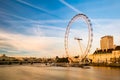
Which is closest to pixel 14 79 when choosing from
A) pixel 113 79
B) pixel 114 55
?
pixel 113 79

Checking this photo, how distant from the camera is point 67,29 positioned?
77.0 m

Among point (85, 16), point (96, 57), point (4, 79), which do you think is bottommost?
point (4, 79)

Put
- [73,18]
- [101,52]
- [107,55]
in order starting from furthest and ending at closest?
[101,52]
[107,55]
[73,18]

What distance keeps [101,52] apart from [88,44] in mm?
54771

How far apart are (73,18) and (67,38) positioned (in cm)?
965

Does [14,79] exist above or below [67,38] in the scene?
below

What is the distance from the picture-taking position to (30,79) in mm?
38594

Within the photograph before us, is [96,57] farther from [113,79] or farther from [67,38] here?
[113,79]

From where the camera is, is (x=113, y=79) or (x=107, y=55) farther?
(x=107, y=55)

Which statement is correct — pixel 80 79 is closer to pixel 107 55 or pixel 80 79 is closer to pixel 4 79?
pixel 4 79

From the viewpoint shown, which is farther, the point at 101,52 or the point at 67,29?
the point at 101,52

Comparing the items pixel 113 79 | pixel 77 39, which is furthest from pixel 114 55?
pixel 113 79

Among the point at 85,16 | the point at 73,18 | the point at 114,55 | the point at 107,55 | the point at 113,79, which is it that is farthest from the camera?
the point at 107,55

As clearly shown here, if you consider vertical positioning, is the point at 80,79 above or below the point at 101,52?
below
